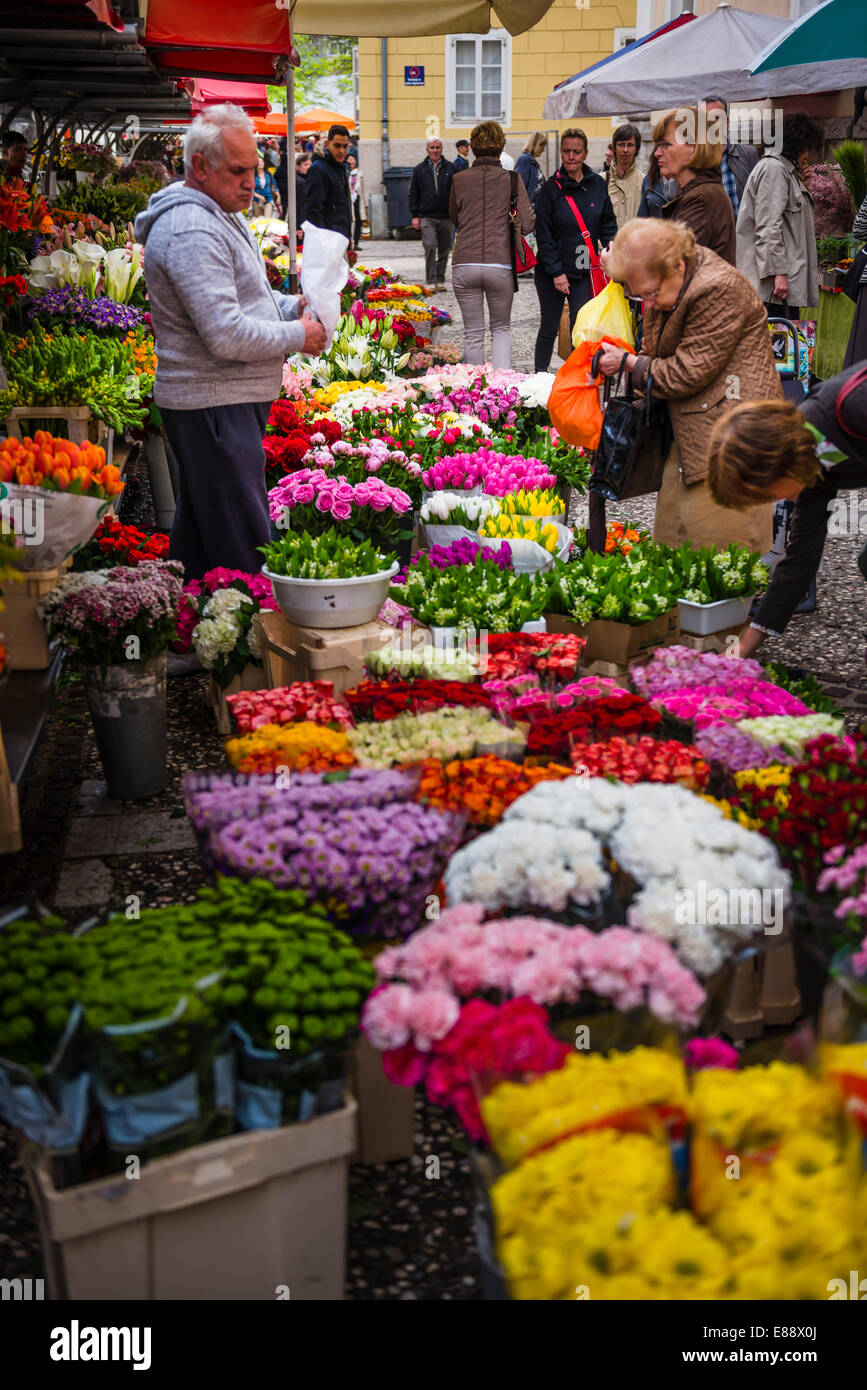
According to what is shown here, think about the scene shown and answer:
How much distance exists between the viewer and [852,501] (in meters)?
7.07

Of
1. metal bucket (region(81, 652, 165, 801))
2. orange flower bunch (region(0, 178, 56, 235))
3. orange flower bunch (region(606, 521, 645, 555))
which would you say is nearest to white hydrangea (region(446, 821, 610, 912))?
metal bucket (region(81, 652, 165, 801))

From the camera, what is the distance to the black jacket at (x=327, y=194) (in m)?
12.1

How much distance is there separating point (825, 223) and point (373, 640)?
Answer: 811 cm

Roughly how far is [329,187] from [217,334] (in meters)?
Result: 8.73

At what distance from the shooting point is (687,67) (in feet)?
30.4

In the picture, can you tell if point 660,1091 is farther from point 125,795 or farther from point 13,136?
point 13,136

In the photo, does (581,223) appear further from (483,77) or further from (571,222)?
(483,77)

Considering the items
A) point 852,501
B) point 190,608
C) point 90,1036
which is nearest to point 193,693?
point 190,608

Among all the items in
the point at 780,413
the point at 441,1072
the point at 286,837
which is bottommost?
the point at 441,1072

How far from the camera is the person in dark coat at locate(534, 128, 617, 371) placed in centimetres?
973

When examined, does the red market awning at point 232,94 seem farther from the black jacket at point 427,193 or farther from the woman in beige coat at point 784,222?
the woman in beige coat at point 784,222

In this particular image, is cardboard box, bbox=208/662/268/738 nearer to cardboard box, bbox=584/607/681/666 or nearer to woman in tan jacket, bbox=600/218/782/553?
cardboard box, bbox=584/607/681/666

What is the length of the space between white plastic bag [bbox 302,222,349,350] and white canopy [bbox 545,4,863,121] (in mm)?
5133

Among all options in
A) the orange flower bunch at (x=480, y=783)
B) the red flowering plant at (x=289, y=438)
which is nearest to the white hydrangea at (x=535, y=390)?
the red flowering plant at (x=289, y=438)
